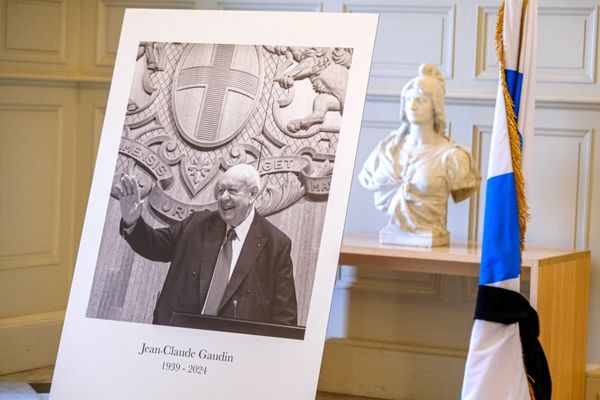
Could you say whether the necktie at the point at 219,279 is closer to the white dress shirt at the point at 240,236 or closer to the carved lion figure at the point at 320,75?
Result: the white dress shirt at the point at 240,236

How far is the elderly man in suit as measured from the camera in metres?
2.65

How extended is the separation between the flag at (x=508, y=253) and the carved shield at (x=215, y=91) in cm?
76

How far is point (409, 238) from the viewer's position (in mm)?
3320

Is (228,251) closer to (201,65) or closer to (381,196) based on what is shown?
(201,65)

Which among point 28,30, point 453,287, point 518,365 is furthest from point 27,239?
point 518,365

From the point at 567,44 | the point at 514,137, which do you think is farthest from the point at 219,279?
the point at 567,44

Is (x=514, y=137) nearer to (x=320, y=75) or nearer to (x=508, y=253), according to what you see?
(x=508, y=253)

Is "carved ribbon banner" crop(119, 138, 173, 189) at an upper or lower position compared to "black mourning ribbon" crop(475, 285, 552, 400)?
upper

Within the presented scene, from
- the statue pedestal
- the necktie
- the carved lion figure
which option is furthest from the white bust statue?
the necktie

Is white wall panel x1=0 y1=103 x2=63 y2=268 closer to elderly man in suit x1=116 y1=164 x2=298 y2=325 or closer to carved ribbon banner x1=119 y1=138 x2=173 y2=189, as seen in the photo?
carved ribbon banner x1=119 y1=138 x2=173 y2=189

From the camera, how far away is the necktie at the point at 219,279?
105 inches

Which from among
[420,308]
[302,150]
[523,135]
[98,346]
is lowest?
[98,346]

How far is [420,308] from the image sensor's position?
3.81 meters

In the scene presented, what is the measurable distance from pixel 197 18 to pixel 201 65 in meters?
0.17
